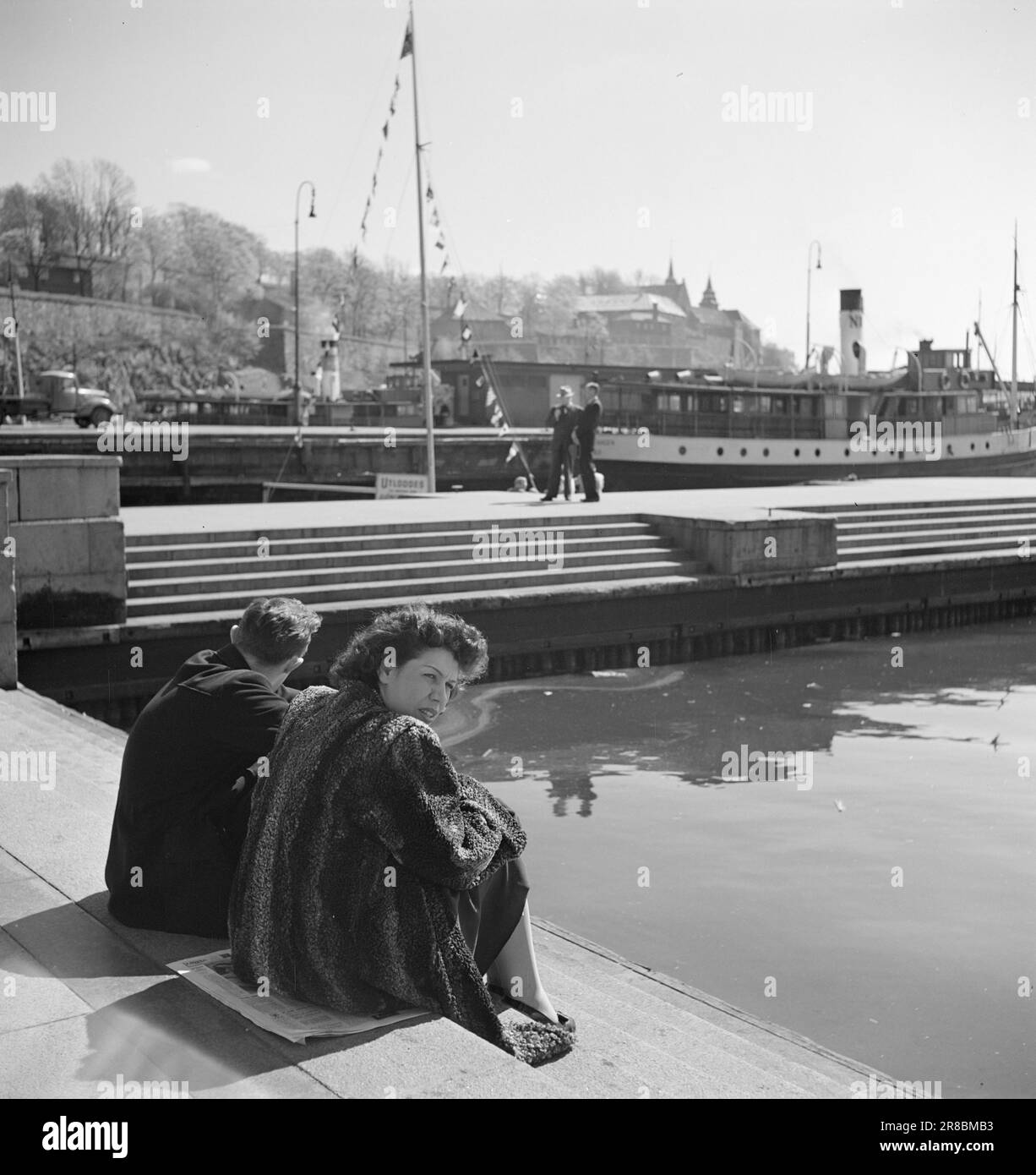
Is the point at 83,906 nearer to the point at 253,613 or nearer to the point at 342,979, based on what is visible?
the point at 253,613

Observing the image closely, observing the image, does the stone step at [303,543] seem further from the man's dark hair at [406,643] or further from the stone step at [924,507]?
the man's dark hair at [406,643]

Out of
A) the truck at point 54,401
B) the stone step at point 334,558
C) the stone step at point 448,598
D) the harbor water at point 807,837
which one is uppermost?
the truck at point 54,401

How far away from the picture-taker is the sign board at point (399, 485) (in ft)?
66.8

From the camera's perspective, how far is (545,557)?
1407 cm

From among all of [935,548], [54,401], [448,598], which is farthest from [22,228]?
[448,598]

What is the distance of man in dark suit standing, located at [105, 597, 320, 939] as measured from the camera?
14.2 ft

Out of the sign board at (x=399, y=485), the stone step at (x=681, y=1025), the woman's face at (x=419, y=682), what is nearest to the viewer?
the woman's face at (x=419, y=682)

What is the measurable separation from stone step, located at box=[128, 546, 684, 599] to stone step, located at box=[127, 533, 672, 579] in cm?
2

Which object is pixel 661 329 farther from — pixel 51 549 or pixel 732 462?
pixel 51 549

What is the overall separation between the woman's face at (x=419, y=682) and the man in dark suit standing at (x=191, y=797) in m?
0.94

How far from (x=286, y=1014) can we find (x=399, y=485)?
17.7 metres

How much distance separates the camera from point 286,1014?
361cm

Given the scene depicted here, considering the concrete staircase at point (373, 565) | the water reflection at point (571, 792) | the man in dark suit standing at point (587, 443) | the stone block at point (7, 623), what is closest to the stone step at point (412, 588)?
the concrete staircase at point (373, 565)
